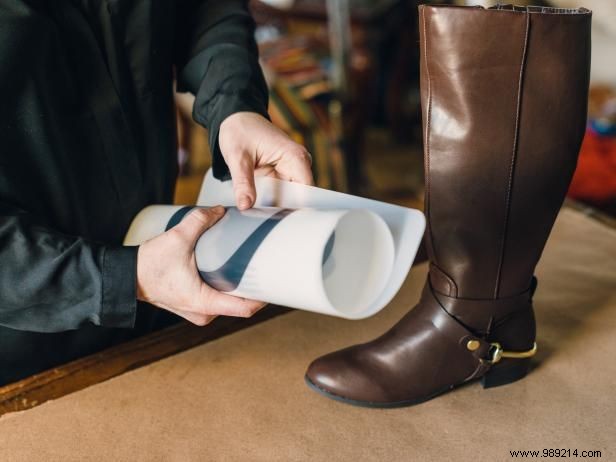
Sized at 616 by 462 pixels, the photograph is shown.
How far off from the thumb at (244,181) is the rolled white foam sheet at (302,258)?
0.01 meters

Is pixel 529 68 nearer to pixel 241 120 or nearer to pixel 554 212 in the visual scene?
pixel 554 212

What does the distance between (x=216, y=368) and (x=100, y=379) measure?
0.48 ft

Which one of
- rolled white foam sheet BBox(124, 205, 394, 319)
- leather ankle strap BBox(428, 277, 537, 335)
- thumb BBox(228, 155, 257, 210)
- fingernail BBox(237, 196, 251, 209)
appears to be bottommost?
leather ankle strap BBox(428, 277, 537, 335)

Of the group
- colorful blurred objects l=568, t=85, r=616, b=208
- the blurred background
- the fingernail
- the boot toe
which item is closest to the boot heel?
the boot toe

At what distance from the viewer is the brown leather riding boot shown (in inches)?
26.0

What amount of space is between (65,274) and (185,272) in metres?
0.13

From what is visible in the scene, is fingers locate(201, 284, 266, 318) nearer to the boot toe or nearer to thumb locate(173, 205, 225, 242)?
thumb locate(173, 205, 225, 242)

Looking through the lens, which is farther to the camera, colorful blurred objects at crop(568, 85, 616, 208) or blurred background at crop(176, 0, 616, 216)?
blurred background at crop(176, 0, 616, 216)

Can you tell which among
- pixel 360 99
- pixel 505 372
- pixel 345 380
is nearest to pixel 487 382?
pixel 505 372

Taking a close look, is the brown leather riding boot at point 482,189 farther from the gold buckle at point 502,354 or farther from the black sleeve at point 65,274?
the black sleeve at point 65,274

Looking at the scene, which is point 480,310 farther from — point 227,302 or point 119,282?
point 119,282

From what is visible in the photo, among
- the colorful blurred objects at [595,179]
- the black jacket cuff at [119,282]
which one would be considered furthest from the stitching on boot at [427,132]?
the colorful blurred objects at [595,179]

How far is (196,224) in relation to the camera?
0.65m

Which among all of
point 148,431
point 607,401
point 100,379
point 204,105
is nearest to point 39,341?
point 100,379
